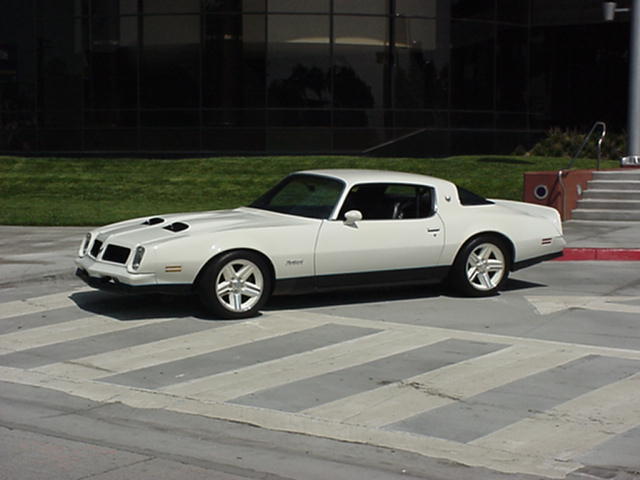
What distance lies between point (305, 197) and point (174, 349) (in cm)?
284

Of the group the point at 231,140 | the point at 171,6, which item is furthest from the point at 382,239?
the point at 171,6

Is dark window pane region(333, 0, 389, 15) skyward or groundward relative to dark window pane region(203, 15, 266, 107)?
skyward

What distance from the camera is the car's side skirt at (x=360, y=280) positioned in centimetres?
1091

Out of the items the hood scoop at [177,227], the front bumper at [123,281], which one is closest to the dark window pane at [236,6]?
the hood scoop at [177,227]

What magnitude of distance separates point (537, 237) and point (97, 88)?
21131mm

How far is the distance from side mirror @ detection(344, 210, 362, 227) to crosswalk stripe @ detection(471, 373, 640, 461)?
3.78m

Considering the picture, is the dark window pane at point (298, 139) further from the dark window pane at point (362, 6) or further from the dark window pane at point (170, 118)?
the dark window pane at point (362, 6)

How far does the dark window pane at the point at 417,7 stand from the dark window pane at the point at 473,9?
784 millimetres

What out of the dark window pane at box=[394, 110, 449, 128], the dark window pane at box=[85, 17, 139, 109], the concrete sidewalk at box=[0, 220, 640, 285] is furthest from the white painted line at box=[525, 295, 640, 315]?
the dark window pane at box=[85, 17, 139, 109]

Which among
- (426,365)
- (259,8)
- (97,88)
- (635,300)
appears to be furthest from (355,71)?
(426,365)

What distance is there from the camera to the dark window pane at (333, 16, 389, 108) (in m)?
30.0

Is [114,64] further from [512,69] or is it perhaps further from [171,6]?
[512,69]

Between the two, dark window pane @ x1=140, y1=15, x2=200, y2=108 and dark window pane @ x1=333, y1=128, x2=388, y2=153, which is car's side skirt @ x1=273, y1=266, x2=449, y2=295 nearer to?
dark window pane @ x1=333, y1=128, x2=388, y2=153

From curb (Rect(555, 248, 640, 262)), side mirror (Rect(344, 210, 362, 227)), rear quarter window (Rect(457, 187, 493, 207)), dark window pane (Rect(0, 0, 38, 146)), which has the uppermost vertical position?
dark window pane (Rect(0, 0, 38, 146))
